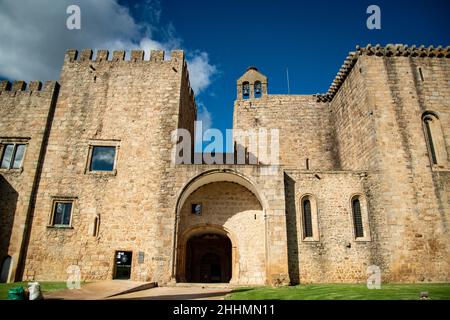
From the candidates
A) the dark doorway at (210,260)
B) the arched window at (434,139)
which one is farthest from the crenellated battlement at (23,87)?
the arched window at (434,139)

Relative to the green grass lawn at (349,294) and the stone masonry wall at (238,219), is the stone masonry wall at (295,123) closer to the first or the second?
the stone masonry wall at (238,219)

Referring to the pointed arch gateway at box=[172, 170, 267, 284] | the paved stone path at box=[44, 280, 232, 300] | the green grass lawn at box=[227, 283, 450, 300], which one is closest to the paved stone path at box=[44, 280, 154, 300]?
the paved stone path at box=[44, 280, 232, 300]

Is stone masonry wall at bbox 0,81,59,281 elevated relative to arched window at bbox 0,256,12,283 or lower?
elevated

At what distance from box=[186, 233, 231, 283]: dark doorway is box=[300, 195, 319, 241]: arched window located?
7430 millimetres

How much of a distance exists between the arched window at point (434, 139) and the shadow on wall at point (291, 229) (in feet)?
25.4

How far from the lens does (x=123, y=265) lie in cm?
1376

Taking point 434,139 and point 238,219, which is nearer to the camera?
point 238,219

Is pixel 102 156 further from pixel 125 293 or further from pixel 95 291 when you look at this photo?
pixel 125 293

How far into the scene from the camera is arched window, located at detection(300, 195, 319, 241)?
47.2ft

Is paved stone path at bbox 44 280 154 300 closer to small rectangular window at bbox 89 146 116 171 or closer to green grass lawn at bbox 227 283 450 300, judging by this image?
green grass lawn at bbox 227 283 450 300

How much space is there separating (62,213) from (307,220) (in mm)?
12330

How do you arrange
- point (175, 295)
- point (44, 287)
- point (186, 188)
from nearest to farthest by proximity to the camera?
point (175, 295)
point (44, 287)
point (186, 188)

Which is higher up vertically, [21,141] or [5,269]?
[21,141]

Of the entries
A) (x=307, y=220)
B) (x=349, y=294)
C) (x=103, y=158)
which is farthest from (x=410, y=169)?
(x=103, y=158)
